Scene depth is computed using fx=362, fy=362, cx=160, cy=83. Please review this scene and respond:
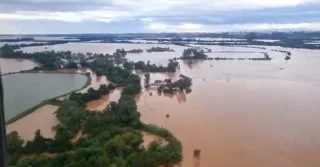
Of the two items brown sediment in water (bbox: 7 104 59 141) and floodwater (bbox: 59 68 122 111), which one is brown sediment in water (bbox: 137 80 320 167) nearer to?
floodwater (bbox: 59 68 122 111)

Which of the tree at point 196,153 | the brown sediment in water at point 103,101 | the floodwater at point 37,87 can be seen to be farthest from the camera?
the brown sediment in water at point 103,101

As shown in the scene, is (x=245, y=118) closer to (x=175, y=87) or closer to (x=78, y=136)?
(x=175, y=87)

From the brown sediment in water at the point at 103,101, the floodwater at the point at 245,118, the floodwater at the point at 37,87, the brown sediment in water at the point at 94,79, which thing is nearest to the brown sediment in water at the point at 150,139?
the floodwater at the point at 245,118

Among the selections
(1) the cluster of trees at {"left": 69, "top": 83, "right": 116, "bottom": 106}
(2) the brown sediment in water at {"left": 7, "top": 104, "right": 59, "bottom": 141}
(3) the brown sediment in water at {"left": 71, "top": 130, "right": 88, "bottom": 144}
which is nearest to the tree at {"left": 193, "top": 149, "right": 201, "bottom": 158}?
(3) the brown sediment in water at {"left": 71, "top": 130, "right": 88, "bottom": 144}

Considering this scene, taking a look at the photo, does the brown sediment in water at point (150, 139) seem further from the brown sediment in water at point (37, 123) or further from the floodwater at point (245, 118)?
the brown sediment in water at point (37, 123)

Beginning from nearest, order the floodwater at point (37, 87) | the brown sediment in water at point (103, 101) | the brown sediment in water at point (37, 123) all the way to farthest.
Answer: the brown sediment in water at point (37, 123), the floodwater at point (37, 87), the brown sediment in water at point (103, 101)

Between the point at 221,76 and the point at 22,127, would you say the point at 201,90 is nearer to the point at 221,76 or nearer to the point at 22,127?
the point at 221,76
